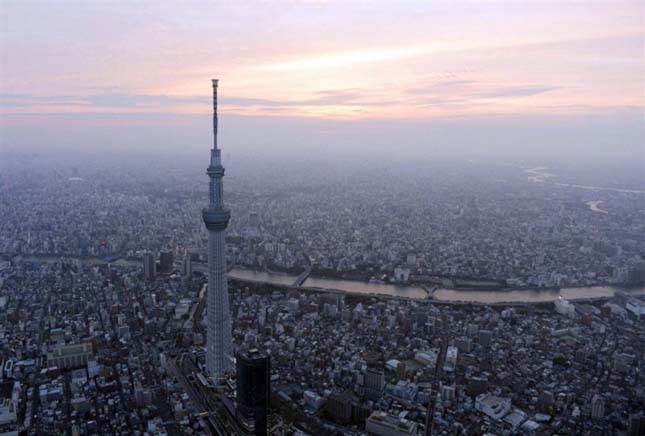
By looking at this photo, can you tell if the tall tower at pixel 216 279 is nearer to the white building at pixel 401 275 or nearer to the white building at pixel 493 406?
the white building at pixel 493 406

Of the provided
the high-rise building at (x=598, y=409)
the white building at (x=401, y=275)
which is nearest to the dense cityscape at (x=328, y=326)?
the high-rise building at (x=598, y=409)

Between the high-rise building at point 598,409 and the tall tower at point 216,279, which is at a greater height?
the tall tower at point 216,279

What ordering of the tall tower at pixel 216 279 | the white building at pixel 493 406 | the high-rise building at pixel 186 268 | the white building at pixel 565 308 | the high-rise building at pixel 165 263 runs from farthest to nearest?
the high-rise building at pixel 165 263
the high-rise building at pixel 186 268
the white building at pixel 565 308
the tall tower at pixel 216 279
the white building at pixel 493 406

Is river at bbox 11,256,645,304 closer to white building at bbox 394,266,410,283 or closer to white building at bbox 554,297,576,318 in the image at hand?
white building at bbox 394,266,410,283

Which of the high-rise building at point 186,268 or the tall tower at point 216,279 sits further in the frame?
the high-rise building at point 186,268

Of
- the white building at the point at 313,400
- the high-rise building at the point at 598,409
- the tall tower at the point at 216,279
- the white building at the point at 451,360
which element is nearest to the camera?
the high-rise building at the point at 598,409

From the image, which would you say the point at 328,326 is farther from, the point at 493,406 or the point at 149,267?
the point at 149,267

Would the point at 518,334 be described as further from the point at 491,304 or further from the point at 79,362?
the point at 79,362
